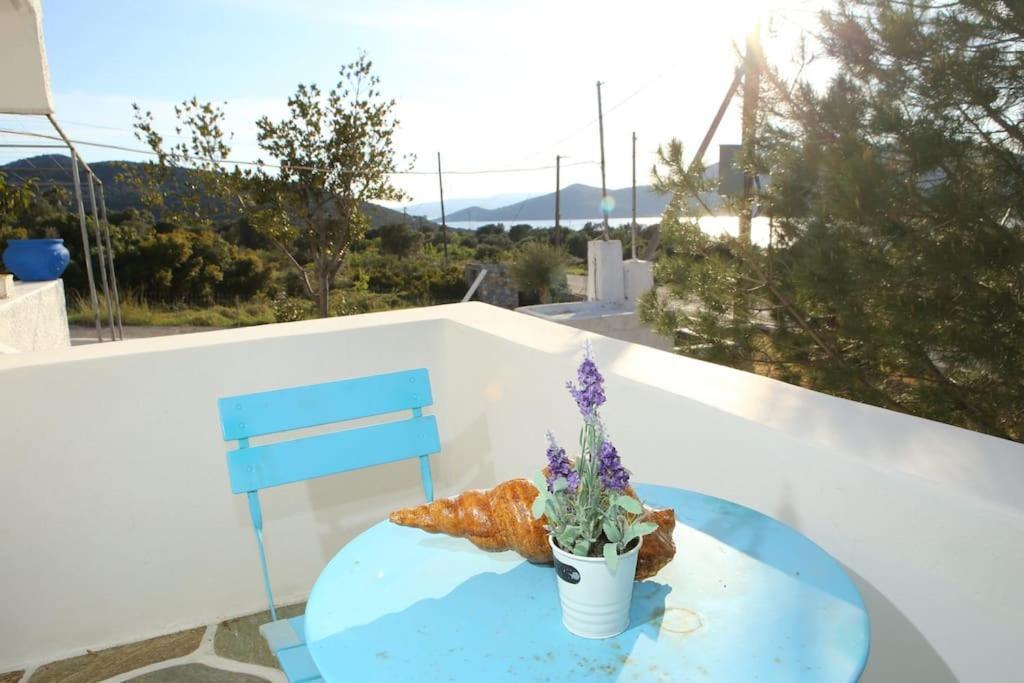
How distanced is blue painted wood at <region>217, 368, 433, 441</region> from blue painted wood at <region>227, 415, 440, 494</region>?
34 mm

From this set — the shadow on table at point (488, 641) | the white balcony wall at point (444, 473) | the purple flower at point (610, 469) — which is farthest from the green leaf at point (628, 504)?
the white balcony wall at point (444, 473)


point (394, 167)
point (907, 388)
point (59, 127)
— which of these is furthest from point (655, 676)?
point (394, 167)

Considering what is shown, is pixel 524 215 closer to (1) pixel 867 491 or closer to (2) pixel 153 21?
(2) pixel 153 21

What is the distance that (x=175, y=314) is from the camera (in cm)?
1435

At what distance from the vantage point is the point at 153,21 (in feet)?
49.5

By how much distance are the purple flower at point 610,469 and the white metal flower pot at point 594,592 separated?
0.25 ft

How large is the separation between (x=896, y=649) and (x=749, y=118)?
3.29 m

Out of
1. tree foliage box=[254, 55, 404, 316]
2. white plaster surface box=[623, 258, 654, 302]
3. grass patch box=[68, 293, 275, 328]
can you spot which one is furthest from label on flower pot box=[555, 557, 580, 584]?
grass patch box=[68, 293, 275, 328]

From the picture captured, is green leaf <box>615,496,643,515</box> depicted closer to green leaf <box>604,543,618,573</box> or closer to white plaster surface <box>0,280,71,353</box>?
green leaf <box>604,543,618,573</box>

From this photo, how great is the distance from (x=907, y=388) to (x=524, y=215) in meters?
15.7

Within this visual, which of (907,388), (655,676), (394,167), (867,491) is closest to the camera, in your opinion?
(655,676)

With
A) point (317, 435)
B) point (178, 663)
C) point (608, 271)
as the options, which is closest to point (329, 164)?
point (608, 271)

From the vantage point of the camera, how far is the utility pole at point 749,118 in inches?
142

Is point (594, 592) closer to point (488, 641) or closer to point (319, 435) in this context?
point (488, 641)
